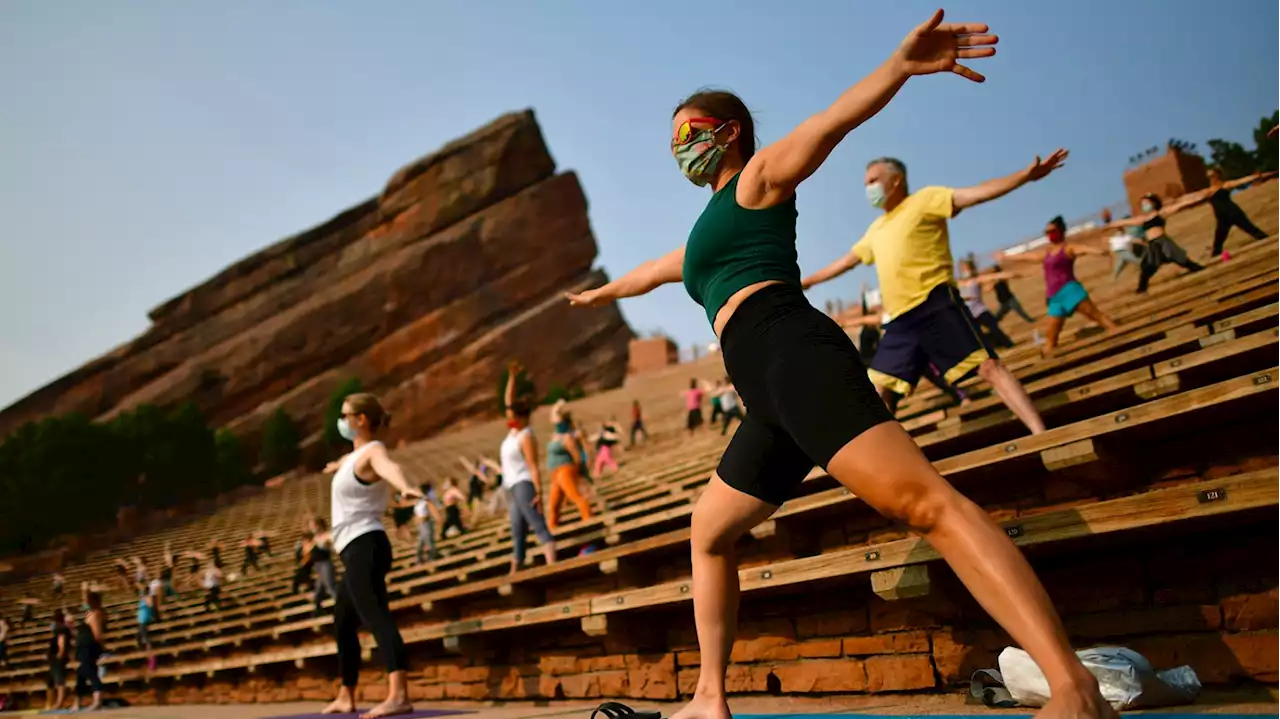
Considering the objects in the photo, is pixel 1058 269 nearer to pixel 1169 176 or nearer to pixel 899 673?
pixel 899 673

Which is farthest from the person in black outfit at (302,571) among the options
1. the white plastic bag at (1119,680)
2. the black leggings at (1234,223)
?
the black leggings at (1234,223)

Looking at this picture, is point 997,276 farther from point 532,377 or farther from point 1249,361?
point 532,377

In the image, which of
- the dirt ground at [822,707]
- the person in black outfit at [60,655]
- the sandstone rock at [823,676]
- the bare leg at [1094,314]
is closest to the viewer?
the dirt ground at [822,707]

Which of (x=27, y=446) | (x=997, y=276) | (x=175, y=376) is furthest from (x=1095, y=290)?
(x=175, y=376)

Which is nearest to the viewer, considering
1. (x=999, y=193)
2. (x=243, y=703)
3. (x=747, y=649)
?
(x=999, y=193)

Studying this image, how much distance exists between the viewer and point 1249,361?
3680 millimetres

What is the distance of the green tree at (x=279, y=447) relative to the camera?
166 feet

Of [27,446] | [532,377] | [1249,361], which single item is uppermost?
[532,377]

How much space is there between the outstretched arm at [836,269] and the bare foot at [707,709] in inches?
78.4

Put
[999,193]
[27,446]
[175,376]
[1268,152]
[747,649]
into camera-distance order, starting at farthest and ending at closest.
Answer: [175,376] < [27,446] < [1268,152] < [747,649] < [999,193]

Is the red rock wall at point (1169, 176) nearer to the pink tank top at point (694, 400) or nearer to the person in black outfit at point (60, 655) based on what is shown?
the pink tank top at point (694, 400)

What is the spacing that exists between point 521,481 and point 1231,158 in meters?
37.7

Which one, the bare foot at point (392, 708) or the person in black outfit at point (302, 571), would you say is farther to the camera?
the person in black outfit at point (302, 571)

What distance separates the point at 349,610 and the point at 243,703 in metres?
4.54
